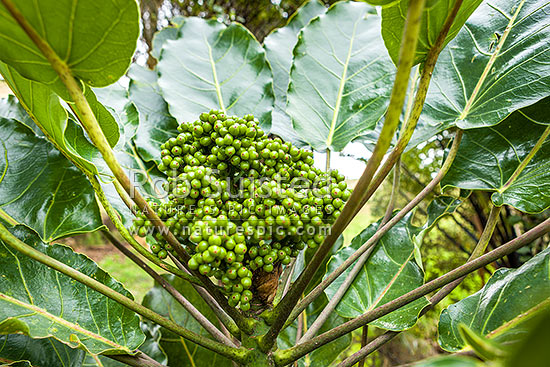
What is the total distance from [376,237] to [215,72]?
0.48 m

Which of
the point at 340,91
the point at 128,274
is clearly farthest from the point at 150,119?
the point at 128,274

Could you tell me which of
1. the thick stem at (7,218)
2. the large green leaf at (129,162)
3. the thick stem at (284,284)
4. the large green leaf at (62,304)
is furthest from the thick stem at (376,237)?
the thick stem at (7,218)

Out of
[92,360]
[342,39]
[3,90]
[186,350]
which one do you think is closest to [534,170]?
[342,39]

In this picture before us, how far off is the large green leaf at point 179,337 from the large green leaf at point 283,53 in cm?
42

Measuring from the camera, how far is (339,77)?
30.5 inches

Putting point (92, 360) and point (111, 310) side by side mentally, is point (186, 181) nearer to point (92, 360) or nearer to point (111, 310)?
point (111, 310)

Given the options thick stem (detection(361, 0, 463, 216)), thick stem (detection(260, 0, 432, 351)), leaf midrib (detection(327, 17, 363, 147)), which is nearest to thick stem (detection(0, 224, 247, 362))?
thick stem (detection(260, 0, 432, 351))

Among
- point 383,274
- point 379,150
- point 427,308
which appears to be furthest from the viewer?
point 383,274

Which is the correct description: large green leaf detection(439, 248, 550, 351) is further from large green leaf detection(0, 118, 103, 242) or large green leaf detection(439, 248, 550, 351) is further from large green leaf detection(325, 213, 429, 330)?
large green leaf detection(0, 118, 103, 242)

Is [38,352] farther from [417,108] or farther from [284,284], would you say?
[417,108]

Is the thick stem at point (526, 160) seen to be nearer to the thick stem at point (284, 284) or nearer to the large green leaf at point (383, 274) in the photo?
the large green leaf at point (383, 274)

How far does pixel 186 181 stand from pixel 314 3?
27.4 inches

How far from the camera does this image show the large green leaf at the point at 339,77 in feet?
2.37

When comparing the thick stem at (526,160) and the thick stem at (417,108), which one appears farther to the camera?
the thick stem at (526,160)
